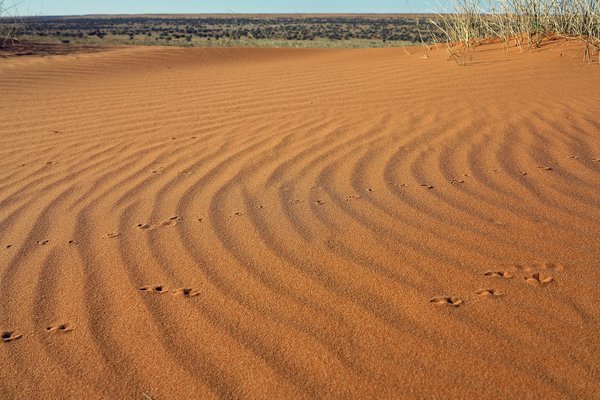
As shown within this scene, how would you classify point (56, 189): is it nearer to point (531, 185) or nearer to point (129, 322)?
point (129, 322)

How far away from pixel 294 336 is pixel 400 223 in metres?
1.10

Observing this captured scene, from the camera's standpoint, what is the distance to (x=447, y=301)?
2283mm

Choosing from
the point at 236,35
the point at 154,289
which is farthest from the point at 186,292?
the point at 236,35

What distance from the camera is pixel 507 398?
174 centimetres

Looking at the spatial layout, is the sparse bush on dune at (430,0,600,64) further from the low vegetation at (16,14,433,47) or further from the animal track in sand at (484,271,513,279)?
the animal track in sand at (484,271,513,279)

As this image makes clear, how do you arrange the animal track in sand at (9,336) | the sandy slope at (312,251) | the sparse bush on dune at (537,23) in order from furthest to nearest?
the sparse bush on dune at (537,23), the animal track in sand at (9,336), the sandy slope at (312,251)

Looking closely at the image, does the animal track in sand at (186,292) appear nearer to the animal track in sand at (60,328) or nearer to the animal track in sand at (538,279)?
the animal track in sand at (60,328)

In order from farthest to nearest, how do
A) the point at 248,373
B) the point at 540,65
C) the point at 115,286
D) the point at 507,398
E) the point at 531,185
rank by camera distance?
1. the point at 540,65
2. the point at 531,185
3. the point at 115,286
4. the point at 248,373
5. the point at 507,398

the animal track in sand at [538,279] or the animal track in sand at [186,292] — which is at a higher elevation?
the animal track in sand at [186,292]

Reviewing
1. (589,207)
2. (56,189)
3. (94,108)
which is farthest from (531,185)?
(94,108)

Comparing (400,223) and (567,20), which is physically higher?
(567,20)

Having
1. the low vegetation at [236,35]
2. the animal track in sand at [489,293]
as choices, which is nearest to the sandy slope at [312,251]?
the animal track in sand at [489,293]

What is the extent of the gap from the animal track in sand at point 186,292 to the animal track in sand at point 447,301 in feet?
2.80

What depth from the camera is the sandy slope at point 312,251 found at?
1.94 meters
